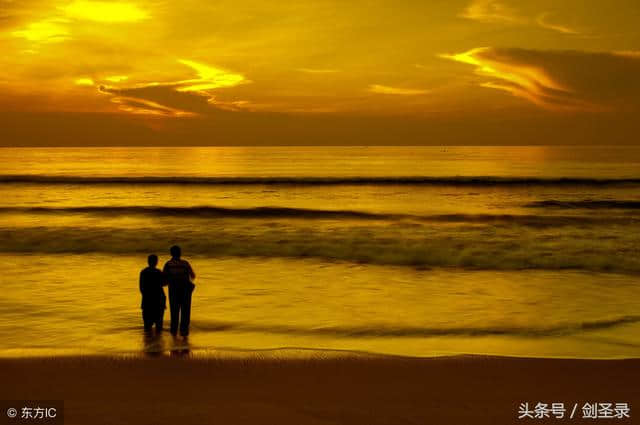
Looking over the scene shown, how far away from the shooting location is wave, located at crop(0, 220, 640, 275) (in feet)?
65.4

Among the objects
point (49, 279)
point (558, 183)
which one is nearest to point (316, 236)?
point (49, 279)

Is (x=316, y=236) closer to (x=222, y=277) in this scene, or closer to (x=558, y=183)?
(x=222, y=277)

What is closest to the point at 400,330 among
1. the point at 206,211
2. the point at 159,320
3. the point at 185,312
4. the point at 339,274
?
the point at 185,312

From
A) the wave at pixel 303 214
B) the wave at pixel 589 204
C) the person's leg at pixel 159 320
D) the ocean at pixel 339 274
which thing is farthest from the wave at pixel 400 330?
the wave at pixel 589 204

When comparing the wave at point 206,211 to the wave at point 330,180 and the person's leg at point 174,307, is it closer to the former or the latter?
the wave at point 330,180

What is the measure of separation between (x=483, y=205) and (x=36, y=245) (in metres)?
25.2

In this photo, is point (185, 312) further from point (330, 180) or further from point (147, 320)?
point (330, 180)

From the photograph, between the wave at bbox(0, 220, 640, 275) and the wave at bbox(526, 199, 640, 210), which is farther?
the wave at bbox(526, 199, 640, 210)

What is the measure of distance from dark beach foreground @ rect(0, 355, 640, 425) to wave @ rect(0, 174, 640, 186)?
4676cm

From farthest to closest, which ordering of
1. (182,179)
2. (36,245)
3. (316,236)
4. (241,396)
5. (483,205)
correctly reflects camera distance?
(182,179) < (483,205) < (316,236) < (36,245) < (241,396)

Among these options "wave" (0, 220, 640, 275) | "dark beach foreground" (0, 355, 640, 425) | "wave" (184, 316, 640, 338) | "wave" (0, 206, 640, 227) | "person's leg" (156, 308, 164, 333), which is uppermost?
"wave" (0, 206, 640, 227)

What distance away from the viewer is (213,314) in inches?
480

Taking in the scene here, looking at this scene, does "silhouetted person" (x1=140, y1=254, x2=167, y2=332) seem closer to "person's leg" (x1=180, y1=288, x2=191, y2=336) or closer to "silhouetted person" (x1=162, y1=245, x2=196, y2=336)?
"silhouetted person" (x1=162, y1=245, x2=196, y2=336)

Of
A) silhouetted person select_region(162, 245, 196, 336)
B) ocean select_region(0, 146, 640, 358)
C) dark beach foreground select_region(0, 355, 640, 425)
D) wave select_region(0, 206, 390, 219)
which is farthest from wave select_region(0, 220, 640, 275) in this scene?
dark beach foreground select_region(0, 355, 640, 425)
